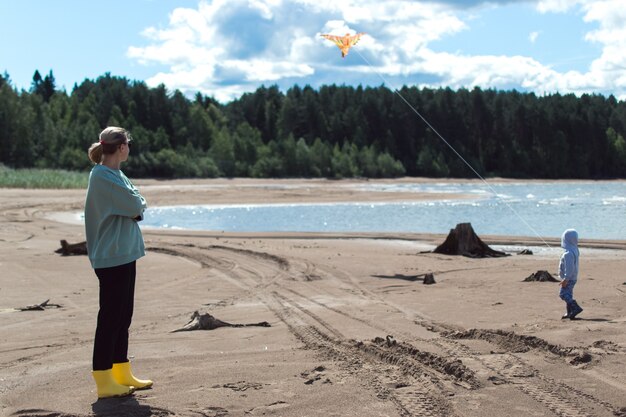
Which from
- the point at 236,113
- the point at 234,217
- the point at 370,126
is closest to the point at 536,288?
the point at 234,217

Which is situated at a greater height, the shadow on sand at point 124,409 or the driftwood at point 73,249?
the shadow on sand at point 124,409

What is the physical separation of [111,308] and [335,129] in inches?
4093

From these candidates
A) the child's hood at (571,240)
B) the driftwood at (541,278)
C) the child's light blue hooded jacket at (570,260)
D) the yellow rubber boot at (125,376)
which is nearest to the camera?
the yellow rubber boot at (125,376)

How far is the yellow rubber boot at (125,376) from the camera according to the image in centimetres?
562

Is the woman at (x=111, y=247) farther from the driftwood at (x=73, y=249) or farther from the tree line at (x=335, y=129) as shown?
the tree line at (x=335, y=129)

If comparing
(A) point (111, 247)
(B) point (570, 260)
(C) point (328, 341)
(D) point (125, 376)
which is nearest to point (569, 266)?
(B) point (570, 260)

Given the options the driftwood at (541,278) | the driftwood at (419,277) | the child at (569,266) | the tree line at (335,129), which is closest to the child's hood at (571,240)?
the child at (569,266)

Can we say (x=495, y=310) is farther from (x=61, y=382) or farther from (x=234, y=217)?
(x=234, y=217)

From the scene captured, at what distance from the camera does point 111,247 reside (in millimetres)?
5438

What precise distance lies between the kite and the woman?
977 cm

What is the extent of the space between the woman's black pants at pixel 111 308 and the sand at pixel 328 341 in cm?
33

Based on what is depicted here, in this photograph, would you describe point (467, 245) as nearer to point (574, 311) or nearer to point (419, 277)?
point (419, 277)

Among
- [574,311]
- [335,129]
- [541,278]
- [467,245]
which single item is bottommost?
[467,245]

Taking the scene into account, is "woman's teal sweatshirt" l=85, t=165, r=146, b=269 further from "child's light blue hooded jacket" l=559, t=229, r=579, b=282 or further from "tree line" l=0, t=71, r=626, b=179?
"tree line" l=0, t=71, r=626, b=179
